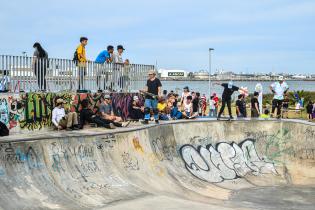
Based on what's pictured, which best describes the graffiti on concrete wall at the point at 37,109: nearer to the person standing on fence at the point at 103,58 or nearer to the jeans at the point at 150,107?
the person standing on fence at the point at 103,58

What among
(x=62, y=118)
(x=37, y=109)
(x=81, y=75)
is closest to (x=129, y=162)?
(x=62, y=118)

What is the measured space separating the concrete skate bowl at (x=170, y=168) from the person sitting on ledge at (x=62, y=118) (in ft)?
A: 6.20

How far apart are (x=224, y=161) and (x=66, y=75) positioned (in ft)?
21.7

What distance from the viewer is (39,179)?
9711 millimetres

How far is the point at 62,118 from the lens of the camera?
14109 millimetres

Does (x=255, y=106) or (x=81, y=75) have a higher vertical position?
(x=81, y=75)

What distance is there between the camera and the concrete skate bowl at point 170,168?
31.0ft

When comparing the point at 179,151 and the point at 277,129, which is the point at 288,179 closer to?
the point at 277,129

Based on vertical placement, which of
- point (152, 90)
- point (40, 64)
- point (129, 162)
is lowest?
point (129, 162)

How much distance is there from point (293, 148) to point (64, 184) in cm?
1060

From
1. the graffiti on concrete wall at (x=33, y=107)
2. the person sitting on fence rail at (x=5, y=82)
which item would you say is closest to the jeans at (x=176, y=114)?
the graffiti on concrete wall at (x=33, y=107)

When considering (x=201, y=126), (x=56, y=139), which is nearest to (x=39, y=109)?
(x=56, y=139)

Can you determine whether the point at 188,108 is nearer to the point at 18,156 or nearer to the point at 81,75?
the point at 81,75

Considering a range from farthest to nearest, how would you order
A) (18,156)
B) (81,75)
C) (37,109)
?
(81,75) < (37,109) < (18,156)
